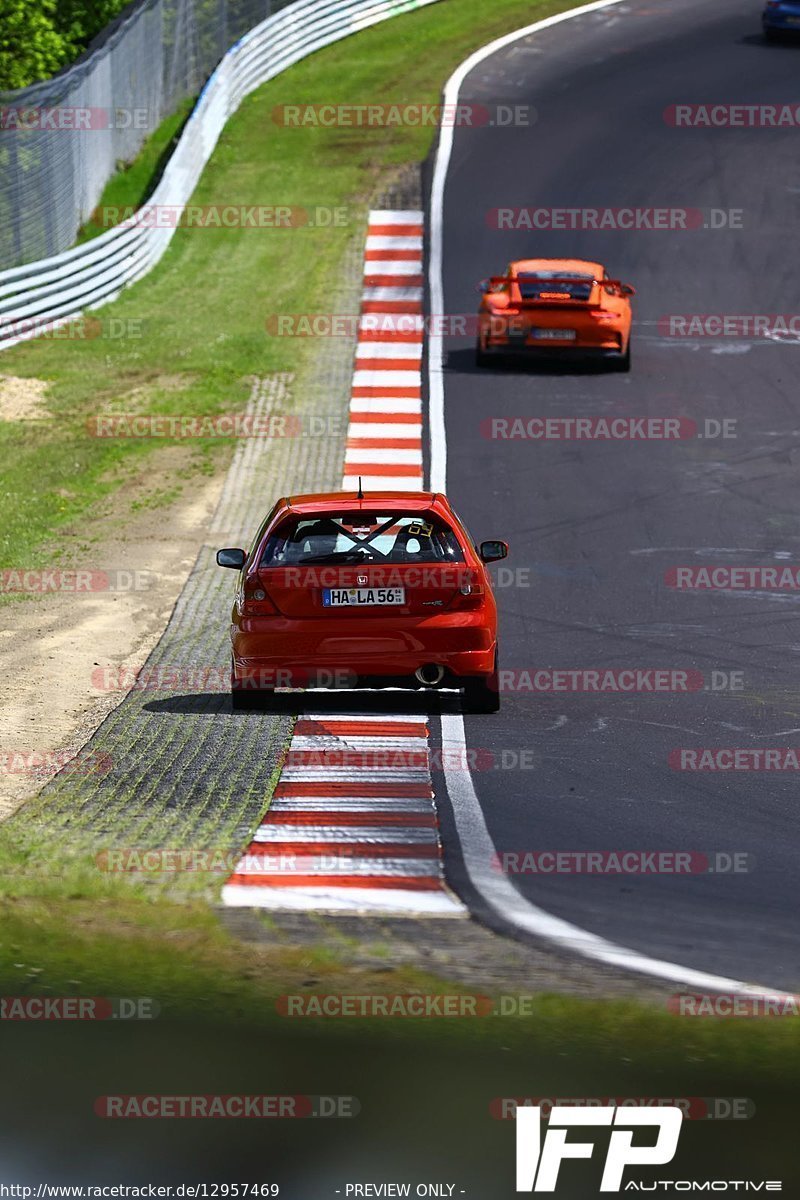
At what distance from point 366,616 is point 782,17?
119ft

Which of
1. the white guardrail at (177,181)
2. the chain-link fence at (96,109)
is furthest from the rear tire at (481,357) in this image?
the chain-link fence at (96,109)

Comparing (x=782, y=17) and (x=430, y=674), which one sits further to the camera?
(x=782, y=17)

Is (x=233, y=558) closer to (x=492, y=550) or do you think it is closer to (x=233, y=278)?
(x=492, y=550)

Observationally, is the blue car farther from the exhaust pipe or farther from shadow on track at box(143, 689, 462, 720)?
the exhaust pipe

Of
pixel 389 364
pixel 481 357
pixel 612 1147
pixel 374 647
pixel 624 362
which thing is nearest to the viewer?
pixel 612 1147

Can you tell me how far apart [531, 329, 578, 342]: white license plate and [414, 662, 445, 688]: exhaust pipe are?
1446cm

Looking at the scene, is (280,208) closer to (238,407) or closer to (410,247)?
(410,247)

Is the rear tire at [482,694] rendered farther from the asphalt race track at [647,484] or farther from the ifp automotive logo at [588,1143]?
the ifp automotive logo at [588,1143]

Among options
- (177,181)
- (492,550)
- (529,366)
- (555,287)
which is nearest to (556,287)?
(555,287)

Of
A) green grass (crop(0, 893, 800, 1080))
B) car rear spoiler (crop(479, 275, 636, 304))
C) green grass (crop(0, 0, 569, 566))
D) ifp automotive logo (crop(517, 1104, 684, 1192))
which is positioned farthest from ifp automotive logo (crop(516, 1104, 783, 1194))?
car rear spoiler (crop(479, 275, 636, 304))

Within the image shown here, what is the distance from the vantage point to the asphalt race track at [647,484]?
9.23 metres

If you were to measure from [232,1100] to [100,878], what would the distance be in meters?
2.67

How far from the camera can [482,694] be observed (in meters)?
12.4

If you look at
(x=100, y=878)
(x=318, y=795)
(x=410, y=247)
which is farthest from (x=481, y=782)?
(x=410, y=247)
